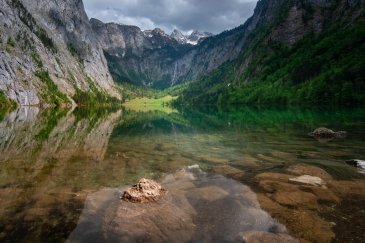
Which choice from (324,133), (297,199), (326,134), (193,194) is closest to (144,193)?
(193,194)

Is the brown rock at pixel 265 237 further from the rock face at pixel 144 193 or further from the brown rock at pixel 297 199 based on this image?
the rock face at pixel 144 193

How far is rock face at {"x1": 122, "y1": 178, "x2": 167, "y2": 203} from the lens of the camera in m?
14.5

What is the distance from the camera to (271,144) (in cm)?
3272

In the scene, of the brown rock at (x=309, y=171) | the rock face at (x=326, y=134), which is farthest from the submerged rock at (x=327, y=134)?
the brown rock at (x=309, y=171)

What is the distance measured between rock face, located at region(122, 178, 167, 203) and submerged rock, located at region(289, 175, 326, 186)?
726 cm

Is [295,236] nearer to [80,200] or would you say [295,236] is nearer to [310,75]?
[80,200]

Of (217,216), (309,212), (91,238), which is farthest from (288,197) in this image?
(91,238)

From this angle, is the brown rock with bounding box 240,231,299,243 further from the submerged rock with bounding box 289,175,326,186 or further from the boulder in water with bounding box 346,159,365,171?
the boulder in water with bounding box 346,159,365,171

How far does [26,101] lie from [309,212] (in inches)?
6413

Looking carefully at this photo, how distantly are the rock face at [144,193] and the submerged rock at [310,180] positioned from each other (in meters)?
7.26

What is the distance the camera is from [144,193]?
14.7 metres

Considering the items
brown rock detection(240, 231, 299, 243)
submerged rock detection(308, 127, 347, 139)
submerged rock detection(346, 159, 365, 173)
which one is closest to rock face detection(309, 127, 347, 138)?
submerged rock detection(308, 127, 347, 139)

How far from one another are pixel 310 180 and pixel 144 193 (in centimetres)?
872

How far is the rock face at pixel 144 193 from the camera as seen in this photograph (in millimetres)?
14455
